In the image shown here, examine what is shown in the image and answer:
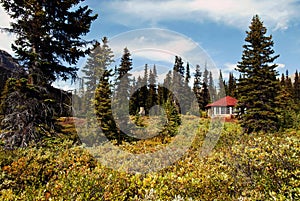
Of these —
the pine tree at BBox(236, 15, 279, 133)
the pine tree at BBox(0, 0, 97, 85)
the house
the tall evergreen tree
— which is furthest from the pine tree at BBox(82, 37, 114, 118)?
the house

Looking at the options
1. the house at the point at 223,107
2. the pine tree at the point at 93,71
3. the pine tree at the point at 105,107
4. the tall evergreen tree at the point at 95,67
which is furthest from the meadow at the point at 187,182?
the house at the point at 223,107

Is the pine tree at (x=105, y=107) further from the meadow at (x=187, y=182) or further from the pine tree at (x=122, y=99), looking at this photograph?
the meadow at (x=187, y=182)

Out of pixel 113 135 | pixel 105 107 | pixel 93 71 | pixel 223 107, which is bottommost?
pixel 113 135

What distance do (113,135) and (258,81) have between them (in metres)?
13.7

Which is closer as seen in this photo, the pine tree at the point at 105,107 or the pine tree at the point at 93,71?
the pine tree at the point at 105,107

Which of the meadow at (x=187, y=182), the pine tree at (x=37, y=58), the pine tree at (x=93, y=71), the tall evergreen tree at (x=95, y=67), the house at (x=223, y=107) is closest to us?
the meadow at (x=187, y=182)

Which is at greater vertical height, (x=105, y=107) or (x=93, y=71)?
(x=93, y=71)

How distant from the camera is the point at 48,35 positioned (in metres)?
→ 10.9

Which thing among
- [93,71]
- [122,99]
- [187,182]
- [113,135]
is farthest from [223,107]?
[187,182]

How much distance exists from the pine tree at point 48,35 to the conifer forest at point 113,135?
43 millimetres

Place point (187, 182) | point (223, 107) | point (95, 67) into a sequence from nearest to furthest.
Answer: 1. point (187, 182)
2. point (95, 67)
3. point (223, 107)

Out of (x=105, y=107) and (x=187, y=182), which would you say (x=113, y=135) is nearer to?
(x=105, y=107)

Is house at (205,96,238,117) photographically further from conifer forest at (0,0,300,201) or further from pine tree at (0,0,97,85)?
pine tree at (0,0,97,85)

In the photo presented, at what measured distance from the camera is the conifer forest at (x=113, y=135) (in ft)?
13.9
